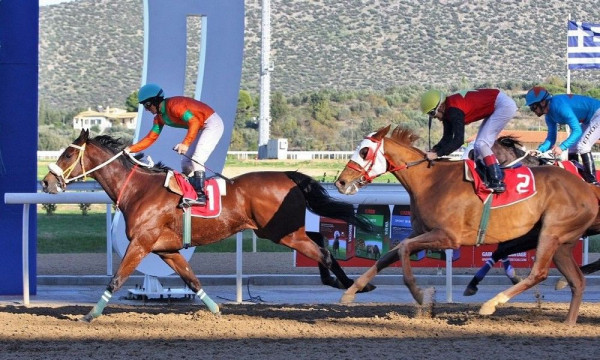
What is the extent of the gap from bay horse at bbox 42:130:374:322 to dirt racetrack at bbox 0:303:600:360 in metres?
0.38

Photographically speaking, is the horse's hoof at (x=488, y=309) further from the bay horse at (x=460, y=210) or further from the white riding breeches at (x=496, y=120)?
the white riding breeches at (x=496, y=120)

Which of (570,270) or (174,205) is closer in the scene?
(570,270)

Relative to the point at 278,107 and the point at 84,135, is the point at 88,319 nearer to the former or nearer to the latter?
the point at 84,135

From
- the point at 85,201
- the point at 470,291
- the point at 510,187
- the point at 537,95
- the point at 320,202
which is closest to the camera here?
the point at 510,187

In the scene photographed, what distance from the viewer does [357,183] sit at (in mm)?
8297

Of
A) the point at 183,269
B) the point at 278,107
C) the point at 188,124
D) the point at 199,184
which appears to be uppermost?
the point at 278,107

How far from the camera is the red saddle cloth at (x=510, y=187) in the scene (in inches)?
328

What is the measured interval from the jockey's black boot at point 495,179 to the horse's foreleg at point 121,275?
9.24 ft

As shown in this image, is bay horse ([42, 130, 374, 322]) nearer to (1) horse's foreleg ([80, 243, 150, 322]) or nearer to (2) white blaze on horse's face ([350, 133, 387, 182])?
(1) horse's foreleg ([80, 243, 150, 322])

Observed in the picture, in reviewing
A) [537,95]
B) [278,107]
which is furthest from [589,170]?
[278,107]

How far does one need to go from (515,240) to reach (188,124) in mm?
3117

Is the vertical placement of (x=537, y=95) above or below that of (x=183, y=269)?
above

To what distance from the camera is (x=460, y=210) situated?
827cm

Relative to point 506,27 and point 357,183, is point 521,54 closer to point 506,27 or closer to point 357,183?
point 506,27
